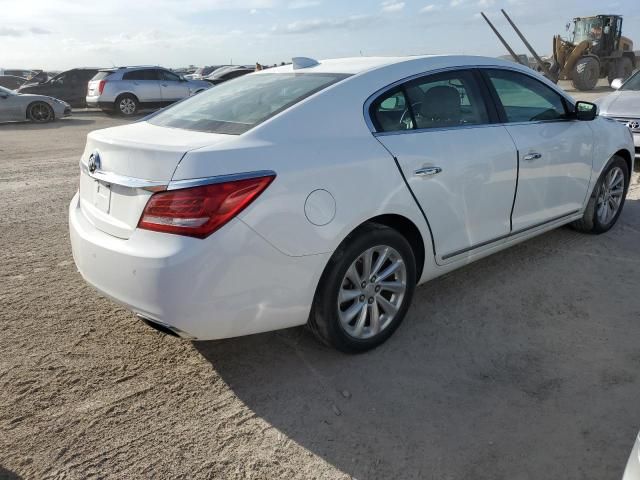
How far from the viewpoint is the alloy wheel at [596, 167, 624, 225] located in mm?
5036

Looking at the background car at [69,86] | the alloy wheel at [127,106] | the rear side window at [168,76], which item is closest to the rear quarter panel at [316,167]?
the alloy wheel at [127,106]

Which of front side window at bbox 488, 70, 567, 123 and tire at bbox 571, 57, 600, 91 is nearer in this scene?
front side window at bbox 488, 70, 567, 123

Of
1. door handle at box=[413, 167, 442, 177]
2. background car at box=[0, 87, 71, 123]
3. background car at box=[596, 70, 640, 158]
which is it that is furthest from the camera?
background car at box=[0, 87, 71, 123]

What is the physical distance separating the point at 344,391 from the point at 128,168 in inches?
60.7

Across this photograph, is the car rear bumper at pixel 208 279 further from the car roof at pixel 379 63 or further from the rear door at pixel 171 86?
the rear door at pixel 171 86

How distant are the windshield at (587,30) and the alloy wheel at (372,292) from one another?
23795 mm

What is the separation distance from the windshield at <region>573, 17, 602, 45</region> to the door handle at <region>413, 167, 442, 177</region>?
2346cm

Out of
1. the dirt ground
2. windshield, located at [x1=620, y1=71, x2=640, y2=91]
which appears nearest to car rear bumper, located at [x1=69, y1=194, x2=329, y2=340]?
the dirt ground

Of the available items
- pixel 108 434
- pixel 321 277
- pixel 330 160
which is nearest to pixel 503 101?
pixel 330 160

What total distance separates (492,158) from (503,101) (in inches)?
22.3

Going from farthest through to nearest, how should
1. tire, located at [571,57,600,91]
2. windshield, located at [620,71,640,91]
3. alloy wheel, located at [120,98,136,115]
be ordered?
tire, located at [571,57,600,91] → alloy wheel, located at [120,98,136,115] → windshield, located at [620,71,640,91]

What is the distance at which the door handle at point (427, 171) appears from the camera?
321 centimetres

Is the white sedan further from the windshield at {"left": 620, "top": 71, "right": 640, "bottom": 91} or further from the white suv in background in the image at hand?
the white suv in background

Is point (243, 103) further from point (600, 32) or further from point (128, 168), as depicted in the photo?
point (600, 32)
